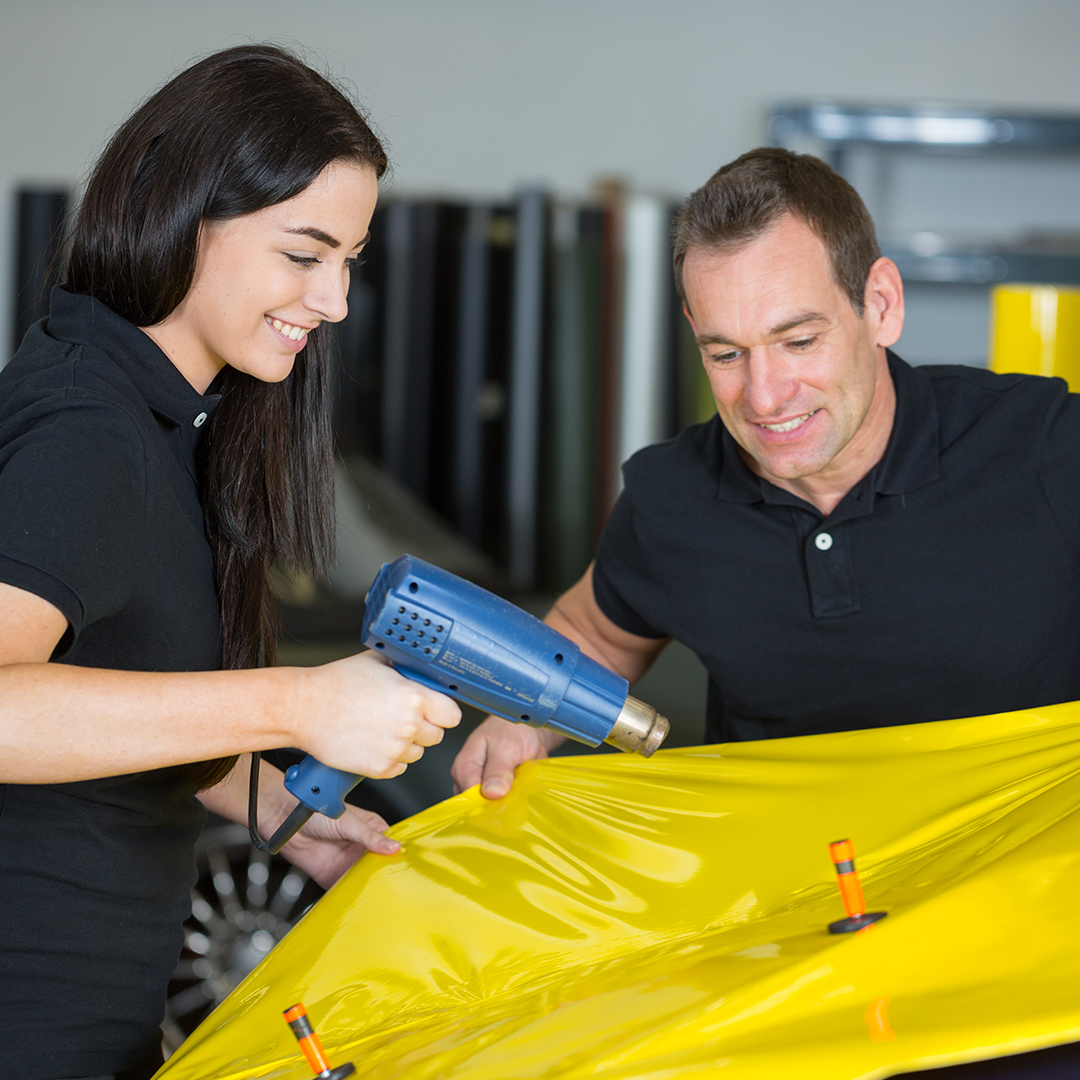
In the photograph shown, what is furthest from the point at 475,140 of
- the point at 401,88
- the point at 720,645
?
the point at 720,645

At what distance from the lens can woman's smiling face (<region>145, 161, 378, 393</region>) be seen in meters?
1.06

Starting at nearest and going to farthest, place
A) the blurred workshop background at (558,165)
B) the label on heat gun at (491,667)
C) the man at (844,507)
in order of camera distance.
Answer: the label on heat gun at (491,667) → the man at (844,507) → the blurred workshop background at (558,165)

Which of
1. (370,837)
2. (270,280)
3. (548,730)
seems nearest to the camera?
(270,280)

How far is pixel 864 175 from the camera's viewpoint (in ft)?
15.2

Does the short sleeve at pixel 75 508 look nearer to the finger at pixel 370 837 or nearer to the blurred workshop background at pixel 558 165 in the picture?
the finger at pixel 370 837

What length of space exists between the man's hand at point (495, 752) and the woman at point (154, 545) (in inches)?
14.9

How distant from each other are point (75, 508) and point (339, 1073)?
520mm

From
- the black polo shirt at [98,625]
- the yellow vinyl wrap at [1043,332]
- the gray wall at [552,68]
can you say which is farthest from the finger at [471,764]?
the gray wall at [552,68]

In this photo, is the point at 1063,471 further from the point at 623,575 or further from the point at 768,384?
the point at 623,575

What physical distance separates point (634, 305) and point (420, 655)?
353 cm

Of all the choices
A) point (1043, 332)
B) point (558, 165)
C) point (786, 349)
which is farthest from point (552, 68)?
point (786, 349)

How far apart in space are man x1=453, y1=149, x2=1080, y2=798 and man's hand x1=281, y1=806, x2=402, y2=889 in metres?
0.16

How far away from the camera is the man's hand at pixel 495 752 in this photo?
1.47m

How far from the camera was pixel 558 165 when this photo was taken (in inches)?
193
